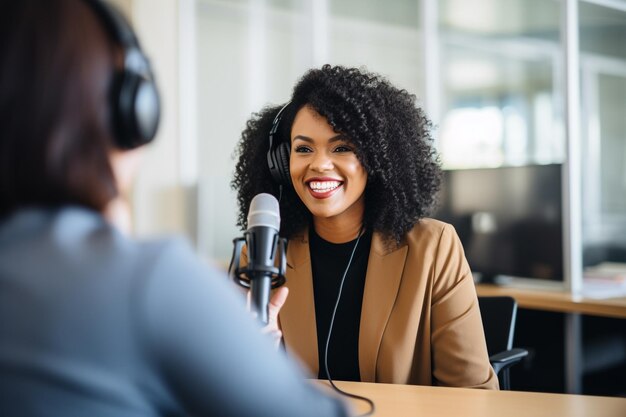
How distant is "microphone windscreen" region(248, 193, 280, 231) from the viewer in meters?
1.17

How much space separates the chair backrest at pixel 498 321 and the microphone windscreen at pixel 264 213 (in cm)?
102

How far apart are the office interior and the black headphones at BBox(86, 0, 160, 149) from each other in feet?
4.36

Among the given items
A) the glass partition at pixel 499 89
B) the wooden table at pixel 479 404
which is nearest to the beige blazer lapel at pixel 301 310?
the wooden table at pixel 479 404

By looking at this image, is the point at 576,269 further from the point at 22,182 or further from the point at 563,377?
the point at 22,182

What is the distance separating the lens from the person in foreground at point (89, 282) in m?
0.59

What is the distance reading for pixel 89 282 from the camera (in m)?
0.60

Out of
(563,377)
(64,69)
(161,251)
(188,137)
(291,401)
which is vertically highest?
(188,137)

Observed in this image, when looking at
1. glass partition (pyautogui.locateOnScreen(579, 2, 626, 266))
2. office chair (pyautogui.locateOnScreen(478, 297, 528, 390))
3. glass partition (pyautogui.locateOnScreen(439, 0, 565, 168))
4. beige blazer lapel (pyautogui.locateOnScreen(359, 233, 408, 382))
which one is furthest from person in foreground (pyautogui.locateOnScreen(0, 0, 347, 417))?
glass partition (pyautogui.locateOnScreen(439, 0, 565, 168))

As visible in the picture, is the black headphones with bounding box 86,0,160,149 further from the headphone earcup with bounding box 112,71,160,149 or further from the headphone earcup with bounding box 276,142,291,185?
the headphone earcup with bounding box 276,142,291,185

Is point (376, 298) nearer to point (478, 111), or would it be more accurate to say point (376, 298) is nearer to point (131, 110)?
point (131, 110)

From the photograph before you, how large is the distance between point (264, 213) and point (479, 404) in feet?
1.68

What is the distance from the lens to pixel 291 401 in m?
0.66

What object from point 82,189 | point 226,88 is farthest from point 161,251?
point 226,88

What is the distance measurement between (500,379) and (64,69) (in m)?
1.57
